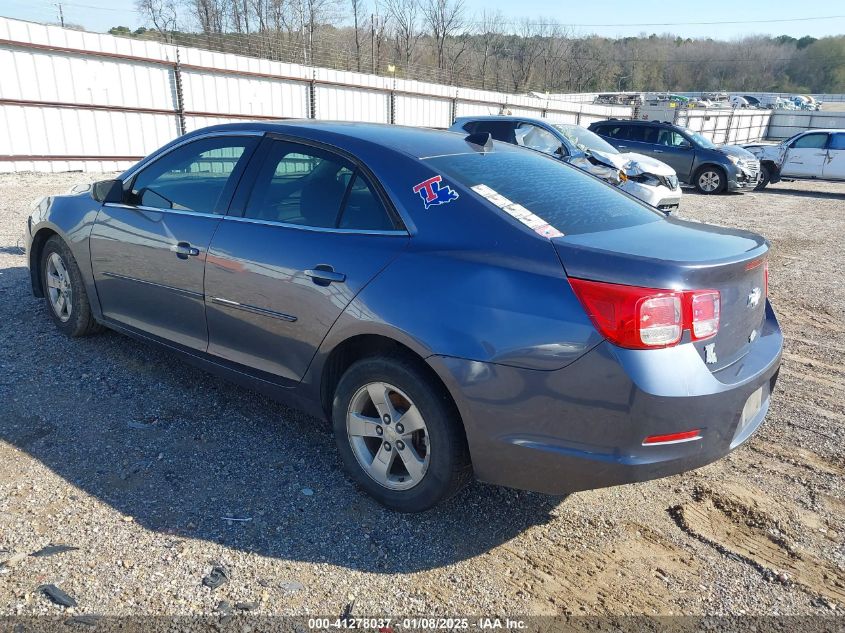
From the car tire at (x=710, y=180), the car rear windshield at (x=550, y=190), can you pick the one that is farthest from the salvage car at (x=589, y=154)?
the car rear windshield at (x=550, y=190)

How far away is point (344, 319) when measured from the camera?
2.76m

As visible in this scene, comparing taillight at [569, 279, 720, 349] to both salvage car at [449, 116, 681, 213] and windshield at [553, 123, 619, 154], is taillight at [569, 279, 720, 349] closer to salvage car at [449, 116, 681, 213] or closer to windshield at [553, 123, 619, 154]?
salvage car at [449, 116, 681, 213]

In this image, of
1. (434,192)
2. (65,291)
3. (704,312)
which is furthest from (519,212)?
(65,291)

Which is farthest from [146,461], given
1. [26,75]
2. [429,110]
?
[429,110]

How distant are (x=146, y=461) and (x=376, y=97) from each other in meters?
19.3

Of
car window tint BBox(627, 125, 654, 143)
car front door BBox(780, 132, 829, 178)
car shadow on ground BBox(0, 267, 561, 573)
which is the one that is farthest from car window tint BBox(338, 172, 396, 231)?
car front door BBox(780, 132, 829, 178)

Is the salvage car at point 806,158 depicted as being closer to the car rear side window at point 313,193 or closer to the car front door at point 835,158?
the car front door at point 835,158

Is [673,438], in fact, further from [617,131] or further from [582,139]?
[617,131]

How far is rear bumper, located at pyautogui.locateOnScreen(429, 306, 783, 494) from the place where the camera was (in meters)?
2.21

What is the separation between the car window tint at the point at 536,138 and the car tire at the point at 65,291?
8.67 m

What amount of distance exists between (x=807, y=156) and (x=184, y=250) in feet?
64.2

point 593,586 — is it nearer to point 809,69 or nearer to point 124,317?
point 124,317

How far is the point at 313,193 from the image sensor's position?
313 centimetres

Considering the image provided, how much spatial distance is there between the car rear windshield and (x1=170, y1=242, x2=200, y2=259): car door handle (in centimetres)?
142
